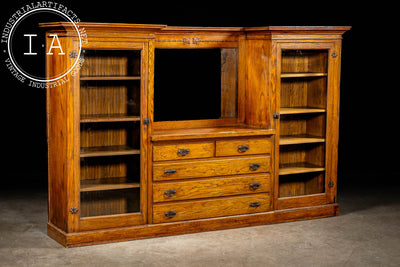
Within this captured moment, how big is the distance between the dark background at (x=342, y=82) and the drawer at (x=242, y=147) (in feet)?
6.49

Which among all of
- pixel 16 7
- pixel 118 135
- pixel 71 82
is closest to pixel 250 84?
pixel 118 135

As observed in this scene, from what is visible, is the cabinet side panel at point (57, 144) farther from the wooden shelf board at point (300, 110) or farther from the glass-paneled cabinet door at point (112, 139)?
the wooden shelf board at point (300, 110)

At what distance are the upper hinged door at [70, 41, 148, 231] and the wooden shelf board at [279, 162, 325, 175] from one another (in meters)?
1.39

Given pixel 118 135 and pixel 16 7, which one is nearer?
pixel 118 135

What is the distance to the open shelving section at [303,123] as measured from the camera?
6145 mm

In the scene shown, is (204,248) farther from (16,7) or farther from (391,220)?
(16,7)

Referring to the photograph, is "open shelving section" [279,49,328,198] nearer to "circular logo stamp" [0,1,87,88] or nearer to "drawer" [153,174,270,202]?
"drawer" [153,174,270,202]

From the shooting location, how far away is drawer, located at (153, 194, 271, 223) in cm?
559

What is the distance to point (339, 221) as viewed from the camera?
240 inches

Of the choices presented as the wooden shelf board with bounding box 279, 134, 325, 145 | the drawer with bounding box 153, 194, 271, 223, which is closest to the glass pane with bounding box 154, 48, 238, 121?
the wooden shelf board with bounding box 279, 134, 325, 145

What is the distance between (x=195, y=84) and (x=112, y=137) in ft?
3.04

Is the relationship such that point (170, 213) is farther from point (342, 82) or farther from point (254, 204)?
point (342, 82)

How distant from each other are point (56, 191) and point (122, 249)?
76 centimetres

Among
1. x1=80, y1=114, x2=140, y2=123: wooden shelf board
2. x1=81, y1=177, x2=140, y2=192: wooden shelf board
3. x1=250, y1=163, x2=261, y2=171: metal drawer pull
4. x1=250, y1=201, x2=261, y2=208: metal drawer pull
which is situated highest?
x1=80, y1=114, x2=140, y2=123: wooden shelf board
